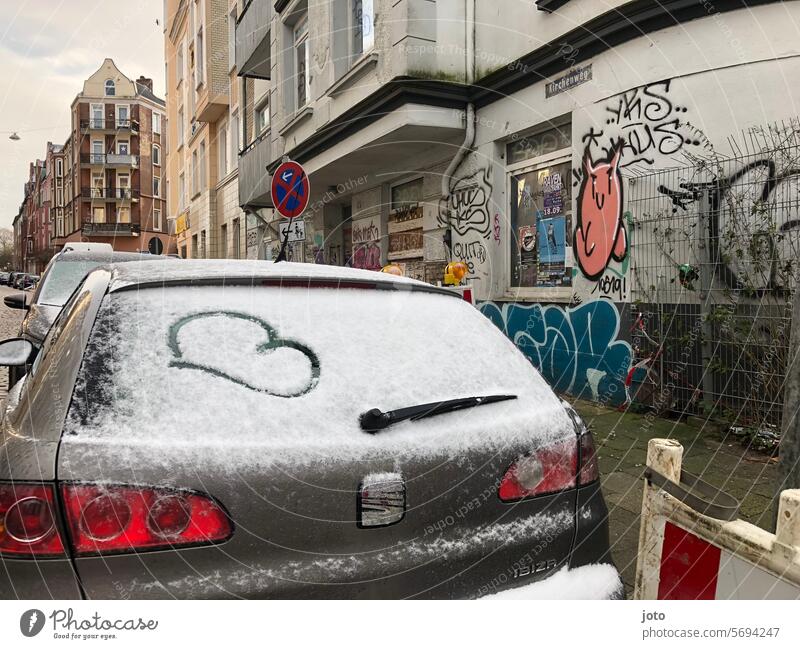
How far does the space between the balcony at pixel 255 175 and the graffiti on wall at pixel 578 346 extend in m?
8.37

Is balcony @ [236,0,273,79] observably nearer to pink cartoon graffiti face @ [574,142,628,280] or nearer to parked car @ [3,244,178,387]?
parked car @ [3,244,178,387]

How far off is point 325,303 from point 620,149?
5147 mm

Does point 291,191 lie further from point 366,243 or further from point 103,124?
point 103,124

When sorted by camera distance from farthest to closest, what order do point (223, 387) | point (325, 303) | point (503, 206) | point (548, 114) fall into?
point (503, 206)
point (548, 114)
point (325, 303)
point (223, 387)

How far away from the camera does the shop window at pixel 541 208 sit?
7035 millimetres

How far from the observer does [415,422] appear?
156 centimetres

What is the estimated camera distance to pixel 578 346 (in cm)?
654

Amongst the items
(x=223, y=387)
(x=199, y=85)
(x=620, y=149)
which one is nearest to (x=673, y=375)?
(x=620, y=149)

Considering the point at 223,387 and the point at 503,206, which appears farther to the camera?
the point at 503,206

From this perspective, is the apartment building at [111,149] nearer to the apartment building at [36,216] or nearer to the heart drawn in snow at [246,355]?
the apartment building at [36,216]

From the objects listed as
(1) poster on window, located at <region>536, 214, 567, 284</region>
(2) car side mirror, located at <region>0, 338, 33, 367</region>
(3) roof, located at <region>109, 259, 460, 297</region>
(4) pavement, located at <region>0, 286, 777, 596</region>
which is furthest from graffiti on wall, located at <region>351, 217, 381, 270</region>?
(3) roof, located at <region>109, 259, 460, 297</region>

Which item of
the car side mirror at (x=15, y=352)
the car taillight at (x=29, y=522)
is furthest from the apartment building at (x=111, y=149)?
the car taillight at (x=29, y=522)

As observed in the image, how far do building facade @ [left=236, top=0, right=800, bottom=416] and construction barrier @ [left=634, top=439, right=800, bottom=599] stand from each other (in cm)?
343

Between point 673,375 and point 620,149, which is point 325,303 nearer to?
point 673,375
